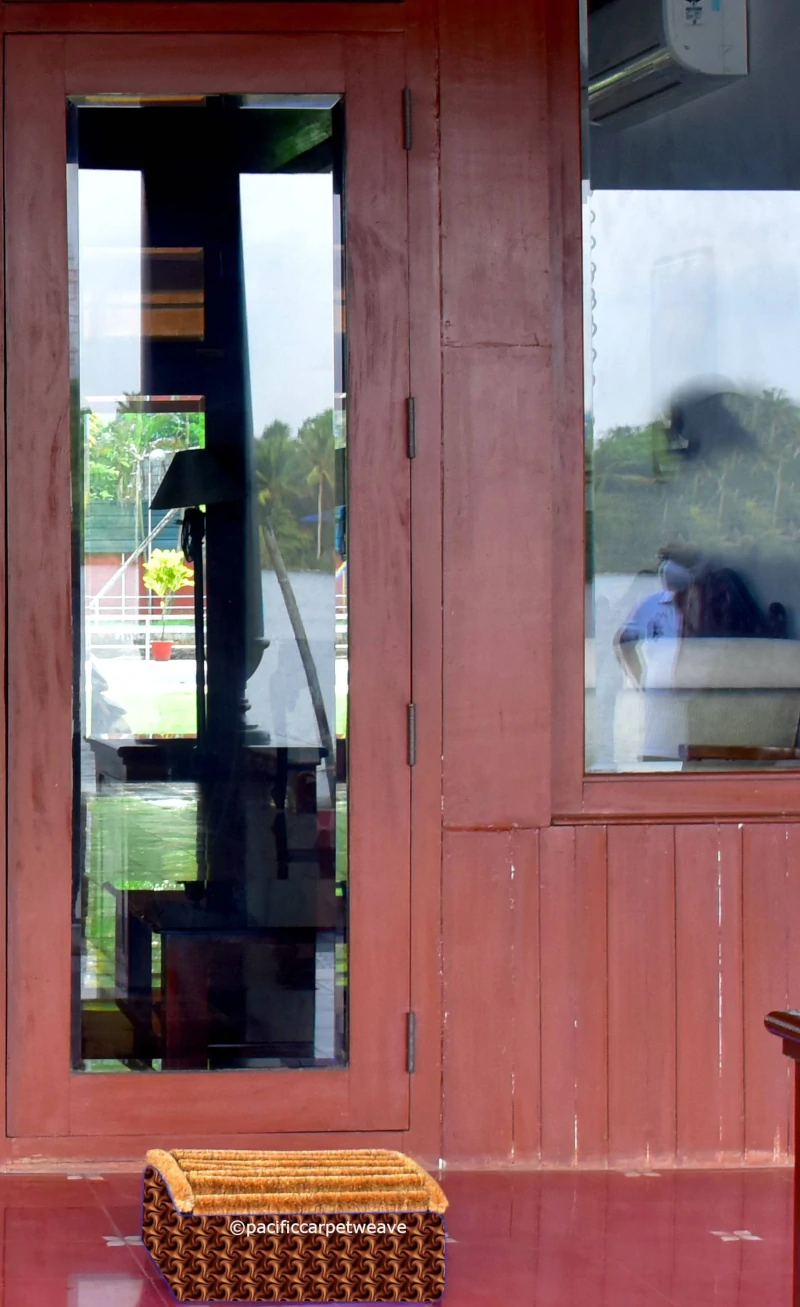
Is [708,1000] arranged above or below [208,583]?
below

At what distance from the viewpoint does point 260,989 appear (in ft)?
12.2

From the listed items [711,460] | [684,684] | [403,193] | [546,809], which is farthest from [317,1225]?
[403,193]

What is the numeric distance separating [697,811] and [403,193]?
4.98ft

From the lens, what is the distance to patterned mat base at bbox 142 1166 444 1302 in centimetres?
290

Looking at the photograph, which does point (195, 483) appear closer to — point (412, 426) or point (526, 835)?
point (412, 426)

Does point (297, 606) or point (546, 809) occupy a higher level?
point (297, 606)

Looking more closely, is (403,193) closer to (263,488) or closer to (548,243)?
(548,243)

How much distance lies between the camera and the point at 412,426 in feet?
12.1

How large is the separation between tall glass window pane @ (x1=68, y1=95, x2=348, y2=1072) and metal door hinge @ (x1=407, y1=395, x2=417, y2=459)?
0.15 metres

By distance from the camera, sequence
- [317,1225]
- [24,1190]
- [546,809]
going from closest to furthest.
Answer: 1. [317,1225]
2. [24,1190]
3. [546,809]

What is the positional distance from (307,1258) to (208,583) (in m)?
1.46

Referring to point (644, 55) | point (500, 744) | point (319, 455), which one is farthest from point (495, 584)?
point (644, 55)

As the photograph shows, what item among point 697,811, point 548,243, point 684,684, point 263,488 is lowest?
point 697,811

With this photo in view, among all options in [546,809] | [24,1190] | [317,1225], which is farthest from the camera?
[546,809]
